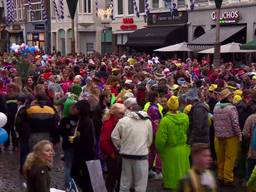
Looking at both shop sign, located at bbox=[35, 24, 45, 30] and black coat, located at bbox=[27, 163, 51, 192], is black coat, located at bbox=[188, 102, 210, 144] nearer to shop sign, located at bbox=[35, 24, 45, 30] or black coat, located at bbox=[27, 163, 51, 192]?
black coat, located at bbox=[27, 163, 51, 192]

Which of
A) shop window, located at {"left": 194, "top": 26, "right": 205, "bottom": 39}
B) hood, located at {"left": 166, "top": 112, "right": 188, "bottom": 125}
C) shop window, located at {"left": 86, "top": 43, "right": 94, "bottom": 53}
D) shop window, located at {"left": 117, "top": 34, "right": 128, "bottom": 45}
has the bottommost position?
shop window, located at {"left": 86, "top": 43, "right": 94, "bottom": 53}

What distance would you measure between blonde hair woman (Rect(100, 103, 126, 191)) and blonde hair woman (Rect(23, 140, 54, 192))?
2.23 meters

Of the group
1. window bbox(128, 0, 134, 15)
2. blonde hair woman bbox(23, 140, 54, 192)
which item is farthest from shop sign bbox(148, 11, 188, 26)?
blonde hair woman bbox(23, 140, 54, 192)

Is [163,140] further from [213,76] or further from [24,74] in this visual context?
[24,74]

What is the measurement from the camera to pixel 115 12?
160 ft

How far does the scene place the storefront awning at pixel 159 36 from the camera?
39.7 m

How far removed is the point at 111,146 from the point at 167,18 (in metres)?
32.7

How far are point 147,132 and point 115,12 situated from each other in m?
40.1

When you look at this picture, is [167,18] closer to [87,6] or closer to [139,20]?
[139,20]

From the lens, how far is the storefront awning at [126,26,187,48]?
39.7 metres

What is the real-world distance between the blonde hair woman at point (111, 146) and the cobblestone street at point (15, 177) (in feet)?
3.65

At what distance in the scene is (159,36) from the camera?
132 ft

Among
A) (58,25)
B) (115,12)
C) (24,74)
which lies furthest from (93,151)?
(58,25)

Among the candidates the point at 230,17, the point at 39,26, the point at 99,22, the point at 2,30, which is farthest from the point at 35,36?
the point at 230,17
